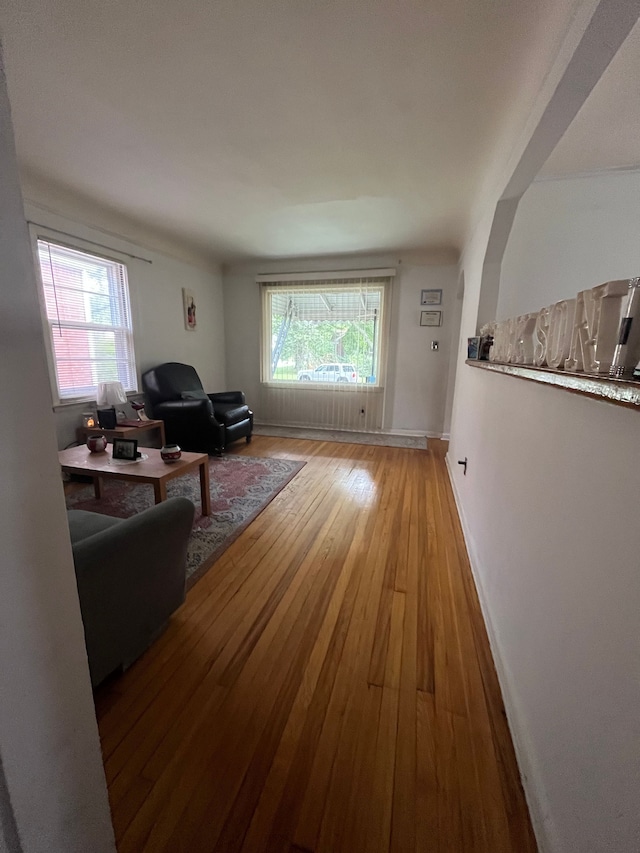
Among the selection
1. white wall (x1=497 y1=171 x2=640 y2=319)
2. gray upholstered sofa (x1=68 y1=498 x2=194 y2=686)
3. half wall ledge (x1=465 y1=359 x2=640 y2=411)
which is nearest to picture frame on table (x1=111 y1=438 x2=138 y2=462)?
gray upholstered sofa (x1=68 y1=498 x2=194 y2=686)

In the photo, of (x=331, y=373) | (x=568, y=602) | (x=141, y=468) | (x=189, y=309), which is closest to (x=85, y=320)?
(x=189, y=309)

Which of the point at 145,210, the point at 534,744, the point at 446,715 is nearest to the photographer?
the point at 534,744

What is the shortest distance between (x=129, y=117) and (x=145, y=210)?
1483 mm

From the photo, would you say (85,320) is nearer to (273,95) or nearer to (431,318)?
(273,95)

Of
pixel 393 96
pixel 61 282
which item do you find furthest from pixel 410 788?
pixel 61 282

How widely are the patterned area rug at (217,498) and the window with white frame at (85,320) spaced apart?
3.58 ft

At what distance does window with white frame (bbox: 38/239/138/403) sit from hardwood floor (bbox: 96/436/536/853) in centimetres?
245

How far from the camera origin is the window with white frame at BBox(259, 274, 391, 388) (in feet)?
14.9

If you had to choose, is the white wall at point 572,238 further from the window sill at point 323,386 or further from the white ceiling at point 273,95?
the window sill at point 323,386

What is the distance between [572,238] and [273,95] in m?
2.01

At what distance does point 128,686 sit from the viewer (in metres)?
1.19

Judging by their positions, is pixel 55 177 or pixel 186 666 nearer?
pixel 186 666

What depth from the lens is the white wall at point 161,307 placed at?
2961 mm

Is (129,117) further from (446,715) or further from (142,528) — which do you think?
(446,715)
